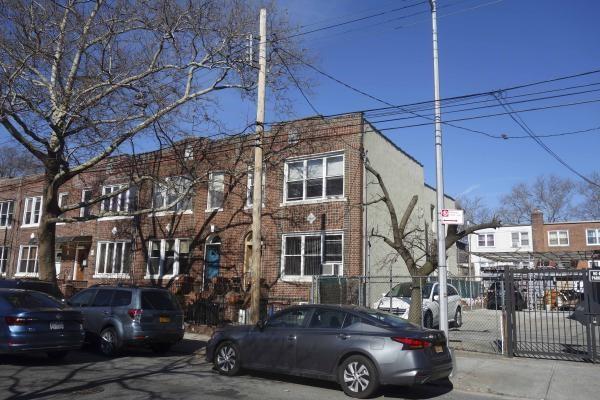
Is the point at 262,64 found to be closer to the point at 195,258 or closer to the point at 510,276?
the point at 510,276

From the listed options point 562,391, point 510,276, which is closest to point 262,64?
point 510,276

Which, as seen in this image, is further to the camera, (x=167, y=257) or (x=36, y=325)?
(x=167, y=257)

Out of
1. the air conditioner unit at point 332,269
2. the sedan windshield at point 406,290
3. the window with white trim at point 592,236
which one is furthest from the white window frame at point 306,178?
the window with white trim at point 592,236

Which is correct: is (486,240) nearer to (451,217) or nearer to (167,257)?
(167,257)

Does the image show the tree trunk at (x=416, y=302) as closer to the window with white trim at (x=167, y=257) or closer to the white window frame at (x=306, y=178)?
the white window frame at (x=306, y=178)

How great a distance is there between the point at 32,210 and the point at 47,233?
15081mm

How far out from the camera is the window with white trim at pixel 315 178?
19.5 metres

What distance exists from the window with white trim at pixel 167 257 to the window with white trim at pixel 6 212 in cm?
1393

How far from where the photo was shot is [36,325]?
1042 cm

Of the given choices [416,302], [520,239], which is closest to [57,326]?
[416,302]

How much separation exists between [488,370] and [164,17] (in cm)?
1328

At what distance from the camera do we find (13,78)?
14578mm

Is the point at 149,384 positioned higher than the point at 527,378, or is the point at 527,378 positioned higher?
the point at 527,378

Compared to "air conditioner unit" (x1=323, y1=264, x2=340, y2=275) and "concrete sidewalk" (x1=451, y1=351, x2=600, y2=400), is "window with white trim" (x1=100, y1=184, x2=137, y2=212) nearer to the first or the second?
"air conditioner unit" (x1=323, y1=264, x2=340, y2=275)
